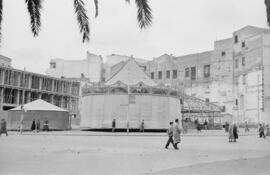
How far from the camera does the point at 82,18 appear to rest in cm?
746

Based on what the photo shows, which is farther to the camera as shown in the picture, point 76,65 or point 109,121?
point 76,65

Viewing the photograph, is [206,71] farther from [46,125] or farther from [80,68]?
[46,125]

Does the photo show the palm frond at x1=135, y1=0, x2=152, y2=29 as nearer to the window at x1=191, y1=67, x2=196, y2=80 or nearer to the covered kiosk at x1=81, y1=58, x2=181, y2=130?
the covered kiosk at x1=81, y1=58, x2=181, y2=130

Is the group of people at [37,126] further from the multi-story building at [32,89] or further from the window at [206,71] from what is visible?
the window at [206,71]

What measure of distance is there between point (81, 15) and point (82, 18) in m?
0.06

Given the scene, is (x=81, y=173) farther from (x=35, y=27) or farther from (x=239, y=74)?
(x=239, y=74)

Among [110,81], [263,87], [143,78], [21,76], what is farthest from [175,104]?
[21,76]

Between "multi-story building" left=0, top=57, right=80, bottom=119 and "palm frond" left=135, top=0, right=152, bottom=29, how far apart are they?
51.3m

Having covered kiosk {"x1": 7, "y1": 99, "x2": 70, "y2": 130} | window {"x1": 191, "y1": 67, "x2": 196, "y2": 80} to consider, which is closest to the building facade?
covered kiosk {"x1": 7, "y1": 99, "x2": 70, "y2": 130}

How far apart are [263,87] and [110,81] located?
2481cm

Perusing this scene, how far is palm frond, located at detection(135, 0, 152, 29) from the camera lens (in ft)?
21.8

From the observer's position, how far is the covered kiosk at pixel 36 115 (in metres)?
39.7

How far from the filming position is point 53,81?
71.4m

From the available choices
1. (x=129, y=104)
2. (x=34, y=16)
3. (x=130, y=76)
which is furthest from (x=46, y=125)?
(x=34, y=16)
